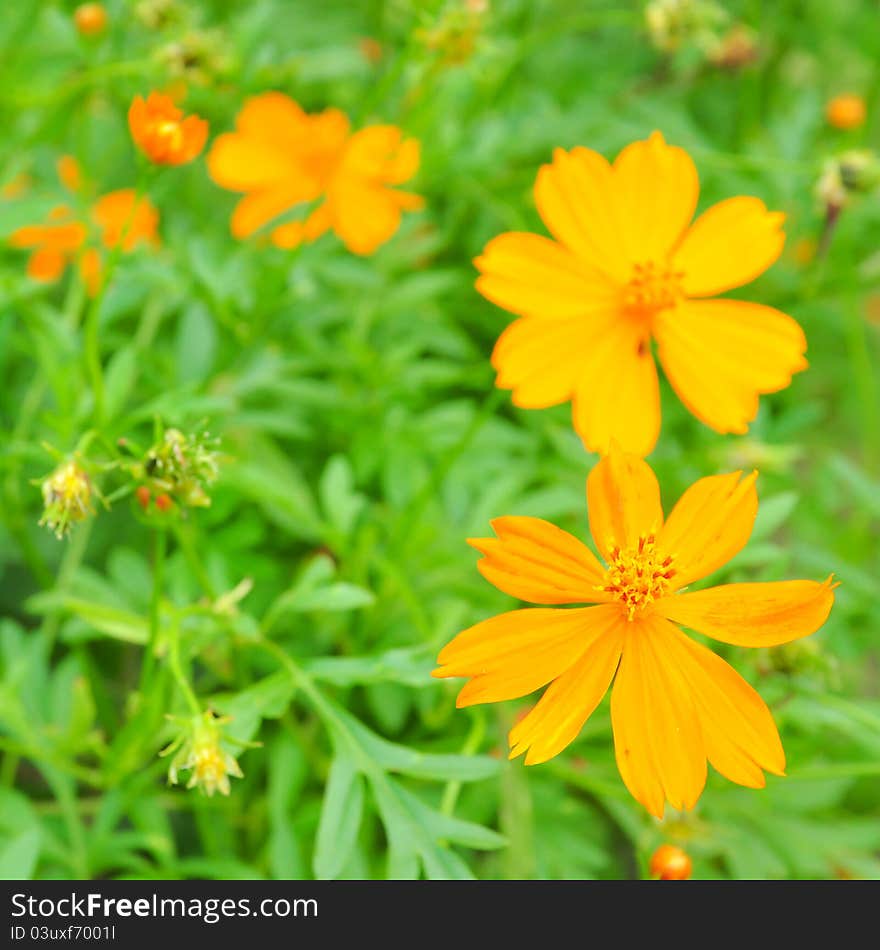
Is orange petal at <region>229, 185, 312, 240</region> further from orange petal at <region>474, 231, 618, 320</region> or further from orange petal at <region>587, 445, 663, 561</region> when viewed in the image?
orange petal at <region>587, 445, 663, 561</region>

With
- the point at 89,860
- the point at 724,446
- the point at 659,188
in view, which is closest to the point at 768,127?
the point at 724,446

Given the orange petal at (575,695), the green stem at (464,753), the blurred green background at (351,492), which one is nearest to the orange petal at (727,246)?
the blurred green background at (351,492)

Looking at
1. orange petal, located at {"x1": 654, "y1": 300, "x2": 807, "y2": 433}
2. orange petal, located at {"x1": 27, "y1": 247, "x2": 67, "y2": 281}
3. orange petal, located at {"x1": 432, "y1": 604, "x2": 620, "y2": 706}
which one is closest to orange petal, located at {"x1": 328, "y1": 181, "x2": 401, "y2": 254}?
orange petal, located at {"x1": 27, "y1": 247, "x2": 67, "y2": 281}

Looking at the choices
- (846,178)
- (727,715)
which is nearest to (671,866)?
(727,715)

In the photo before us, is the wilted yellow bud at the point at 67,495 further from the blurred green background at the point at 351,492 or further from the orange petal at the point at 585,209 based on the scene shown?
the orange petal at the point at 585,209

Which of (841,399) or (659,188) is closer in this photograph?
(659,188)

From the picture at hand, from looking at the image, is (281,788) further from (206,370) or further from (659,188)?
(659,188)
